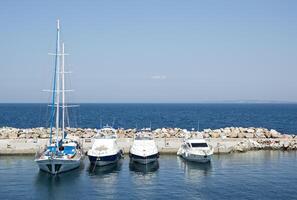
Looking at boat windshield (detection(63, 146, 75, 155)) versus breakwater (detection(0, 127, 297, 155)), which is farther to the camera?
breakwater (detection(0, 127, 297, 155))

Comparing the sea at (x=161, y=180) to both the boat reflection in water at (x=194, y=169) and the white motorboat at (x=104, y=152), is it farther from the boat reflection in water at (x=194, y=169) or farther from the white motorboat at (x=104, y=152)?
the white motorboat at (x=104, y=152)

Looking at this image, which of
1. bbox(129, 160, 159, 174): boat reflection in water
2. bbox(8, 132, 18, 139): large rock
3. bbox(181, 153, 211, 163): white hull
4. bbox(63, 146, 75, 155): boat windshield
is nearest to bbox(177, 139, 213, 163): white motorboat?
bbox(181, 153, 211, 163): white hull

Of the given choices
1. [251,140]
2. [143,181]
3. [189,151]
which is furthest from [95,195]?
[251,140]

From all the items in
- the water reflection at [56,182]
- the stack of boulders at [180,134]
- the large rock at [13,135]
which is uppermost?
the stack of boulders at [180,134]

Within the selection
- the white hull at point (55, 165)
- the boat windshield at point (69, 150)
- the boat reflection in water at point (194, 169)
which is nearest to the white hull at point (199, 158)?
the boat reflection in water at point (194, 169)

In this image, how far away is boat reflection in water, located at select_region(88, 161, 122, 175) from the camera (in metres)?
43.5

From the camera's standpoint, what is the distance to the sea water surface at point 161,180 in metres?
34.8

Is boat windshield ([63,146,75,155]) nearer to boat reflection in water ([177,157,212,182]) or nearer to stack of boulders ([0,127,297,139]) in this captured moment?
boat reflection in water ([177,157,212,182])

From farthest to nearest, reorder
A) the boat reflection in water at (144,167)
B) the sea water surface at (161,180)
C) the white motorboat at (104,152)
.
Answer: the white motorboat at (104,152) → the boat reflection in water at (144,167) → the sea water surface at (161,180)

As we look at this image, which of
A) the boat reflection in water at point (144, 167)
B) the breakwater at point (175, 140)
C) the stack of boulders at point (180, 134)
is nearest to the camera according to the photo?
the boat reflection in water at point (144, 167)

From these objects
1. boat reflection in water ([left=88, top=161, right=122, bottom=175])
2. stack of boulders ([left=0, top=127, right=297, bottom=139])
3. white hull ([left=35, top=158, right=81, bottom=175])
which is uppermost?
stack of boulders ([left=0, top=127, right=297, bottom=139])

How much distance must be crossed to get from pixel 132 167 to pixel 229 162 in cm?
1227

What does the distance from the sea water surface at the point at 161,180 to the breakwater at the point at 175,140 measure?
3.44 meters

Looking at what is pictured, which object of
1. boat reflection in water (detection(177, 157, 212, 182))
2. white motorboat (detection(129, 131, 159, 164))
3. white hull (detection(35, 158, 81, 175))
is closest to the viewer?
white hull (detection(35, 158, 81, 175))
